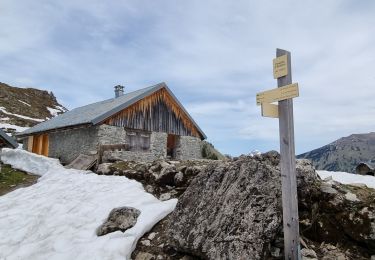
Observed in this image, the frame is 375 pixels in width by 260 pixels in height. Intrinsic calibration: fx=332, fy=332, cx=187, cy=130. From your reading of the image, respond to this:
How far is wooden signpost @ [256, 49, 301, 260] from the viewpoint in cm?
541

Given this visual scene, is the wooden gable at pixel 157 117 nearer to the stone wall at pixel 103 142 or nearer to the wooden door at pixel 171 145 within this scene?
the stone wall at pixel 103 142

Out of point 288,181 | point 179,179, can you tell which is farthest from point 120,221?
point 288,181

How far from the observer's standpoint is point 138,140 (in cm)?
2286

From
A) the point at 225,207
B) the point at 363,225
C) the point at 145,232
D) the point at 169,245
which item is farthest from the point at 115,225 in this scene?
the point at 363,225

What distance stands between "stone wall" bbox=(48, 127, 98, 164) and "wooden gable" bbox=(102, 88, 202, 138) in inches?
56.7

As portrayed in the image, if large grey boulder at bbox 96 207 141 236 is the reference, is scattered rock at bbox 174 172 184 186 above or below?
above

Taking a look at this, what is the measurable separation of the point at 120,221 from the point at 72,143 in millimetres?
15906

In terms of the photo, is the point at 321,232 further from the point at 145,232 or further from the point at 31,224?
the point at 31,224

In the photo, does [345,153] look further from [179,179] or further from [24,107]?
[179,179]

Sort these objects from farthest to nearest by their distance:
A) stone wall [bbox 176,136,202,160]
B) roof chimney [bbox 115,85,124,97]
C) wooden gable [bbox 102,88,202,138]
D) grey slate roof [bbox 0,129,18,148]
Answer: roof chimney [bbox 115,85,124,97] → stone wall [bbox 176,136,202,160] → wooden gable [bbox 102,88,202,138] → grey slate roof [bbox 0,129,18,148]

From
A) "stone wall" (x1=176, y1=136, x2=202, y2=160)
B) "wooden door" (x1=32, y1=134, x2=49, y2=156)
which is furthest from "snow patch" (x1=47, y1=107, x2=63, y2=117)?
"stone wall" (x1=176, y1=136, x2=202, y2=160)

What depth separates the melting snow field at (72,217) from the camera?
7.21 m

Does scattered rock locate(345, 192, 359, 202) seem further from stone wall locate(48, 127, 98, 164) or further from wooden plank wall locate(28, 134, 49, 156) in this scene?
wooden plank wall locate(28, 134, 49, 156)

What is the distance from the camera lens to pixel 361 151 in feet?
412
